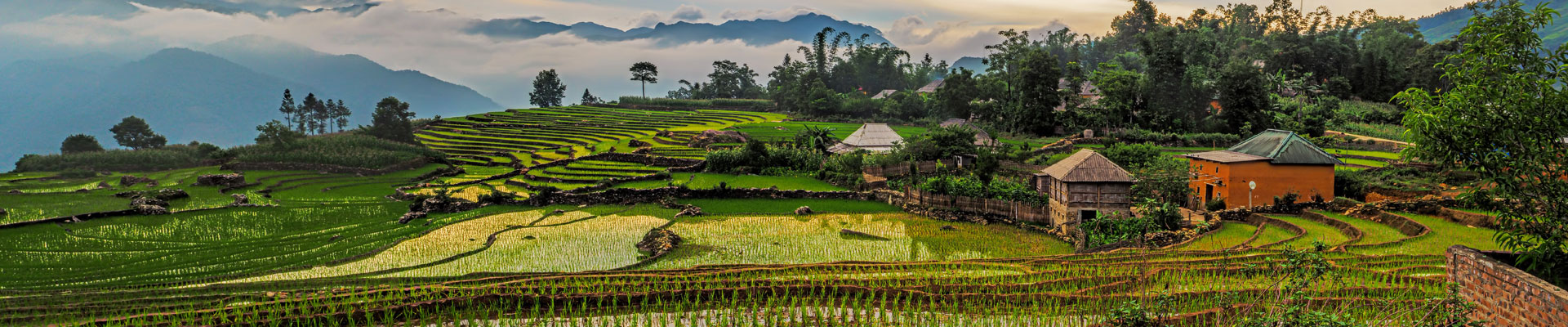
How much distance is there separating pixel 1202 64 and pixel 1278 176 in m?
36.8

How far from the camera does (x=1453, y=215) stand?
58.3 ft

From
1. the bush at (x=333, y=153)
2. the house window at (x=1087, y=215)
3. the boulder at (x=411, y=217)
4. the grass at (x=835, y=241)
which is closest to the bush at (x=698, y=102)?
the bush at (x=333, y=153)

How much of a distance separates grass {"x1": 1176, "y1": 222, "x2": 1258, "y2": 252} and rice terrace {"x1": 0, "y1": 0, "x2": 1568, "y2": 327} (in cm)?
11

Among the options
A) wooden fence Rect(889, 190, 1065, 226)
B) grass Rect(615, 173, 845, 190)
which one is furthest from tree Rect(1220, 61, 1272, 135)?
wooden fence Rect(889, 190, 1065, 226)

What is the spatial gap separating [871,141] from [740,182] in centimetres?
1039

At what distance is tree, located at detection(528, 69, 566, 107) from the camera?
289ft

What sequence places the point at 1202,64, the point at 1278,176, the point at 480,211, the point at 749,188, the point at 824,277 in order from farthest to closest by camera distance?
the point at 1202,64 < the point at 749,188 < the point at 480,211 < the point at 1278,176 < the point at 824,277

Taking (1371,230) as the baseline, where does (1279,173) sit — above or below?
above

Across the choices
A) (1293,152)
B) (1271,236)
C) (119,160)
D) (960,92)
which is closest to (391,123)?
(119,160)

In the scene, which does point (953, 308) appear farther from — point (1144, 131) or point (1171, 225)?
point (1144, 131)

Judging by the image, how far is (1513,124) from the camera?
21.6ft

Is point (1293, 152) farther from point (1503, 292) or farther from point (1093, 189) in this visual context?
point (1503, 292)

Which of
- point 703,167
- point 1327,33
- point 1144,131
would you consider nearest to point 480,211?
point 703,167

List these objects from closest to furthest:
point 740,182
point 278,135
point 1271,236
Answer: point 1271,236 < point 740,182 < point 278,135
